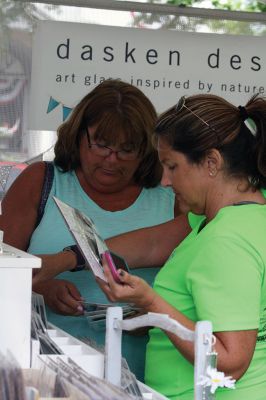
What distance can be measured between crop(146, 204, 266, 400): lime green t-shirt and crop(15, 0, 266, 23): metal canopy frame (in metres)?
1.68

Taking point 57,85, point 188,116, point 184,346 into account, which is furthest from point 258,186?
point 57,85

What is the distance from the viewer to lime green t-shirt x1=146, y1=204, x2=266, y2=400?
1795 millimetres

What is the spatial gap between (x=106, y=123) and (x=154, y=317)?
4.09 feet

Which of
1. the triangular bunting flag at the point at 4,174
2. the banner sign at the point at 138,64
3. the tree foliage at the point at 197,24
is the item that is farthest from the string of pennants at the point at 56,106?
the tree foliage at the point at 197,24

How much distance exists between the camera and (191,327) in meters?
1.82

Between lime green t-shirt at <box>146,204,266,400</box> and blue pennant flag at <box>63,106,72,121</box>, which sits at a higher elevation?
blue pennant flag at <box>63,106,72,121</box>

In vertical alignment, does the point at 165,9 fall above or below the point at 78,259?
above

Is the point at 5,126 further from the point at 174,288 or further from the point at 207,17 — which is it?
the point at 174,288

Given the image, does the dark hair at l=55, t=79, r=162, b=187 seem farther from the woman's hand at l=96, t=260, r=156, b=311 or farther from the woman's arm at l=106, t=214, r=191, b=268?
the woman's hand at l=96, t=260, r=156, b=311

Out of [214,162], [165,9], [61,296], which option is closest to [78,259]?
Answer: [61,296]

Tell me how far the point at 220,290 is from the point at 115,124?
1032mm

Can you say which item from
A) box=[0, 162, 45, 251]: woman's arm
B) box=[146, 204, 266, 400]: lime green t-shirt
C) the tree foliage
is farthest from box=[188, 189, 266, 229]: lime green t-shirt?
the tree foliage

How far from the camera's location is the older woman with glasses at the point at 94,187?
2701 millimetres

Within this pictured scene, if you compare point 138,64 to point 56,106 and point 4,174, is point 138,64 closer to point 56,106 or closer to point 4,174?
point 56,106
